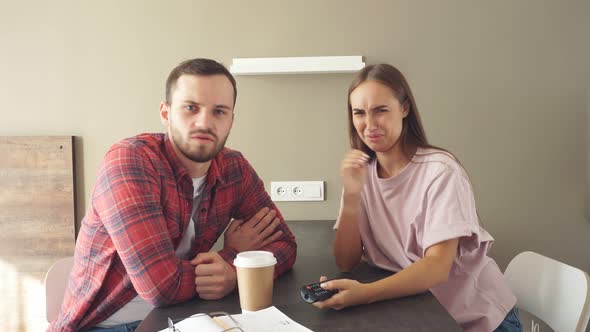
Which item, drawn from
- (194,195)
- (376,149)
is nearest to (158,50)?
(194,195)

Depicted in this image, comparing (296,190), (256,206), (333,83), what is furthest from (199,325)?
(333,83)

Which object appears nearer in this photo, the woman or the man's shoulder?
the woman

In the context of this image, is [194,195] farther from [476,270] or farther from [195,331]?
[476,270]

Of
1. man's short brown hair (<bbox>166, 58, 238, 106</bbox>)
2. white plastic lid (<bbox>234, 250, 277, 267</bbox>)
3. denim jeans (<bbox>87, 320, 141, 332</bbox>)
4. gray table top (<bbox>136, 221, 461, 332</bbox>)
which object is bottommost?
denim jeans (<bbox>87, 320, 141, 332</bbox>)

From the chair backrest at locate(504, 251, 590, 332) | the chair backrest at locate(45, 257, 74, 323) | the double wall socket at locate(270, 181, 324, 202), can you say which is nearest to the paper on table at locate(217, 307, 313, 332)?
the chair backrest at locate(504, 251, 590, 332)

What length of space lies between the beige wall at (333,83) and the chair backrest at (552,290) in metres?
0.71

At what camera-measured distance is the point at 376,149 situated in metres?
1.31

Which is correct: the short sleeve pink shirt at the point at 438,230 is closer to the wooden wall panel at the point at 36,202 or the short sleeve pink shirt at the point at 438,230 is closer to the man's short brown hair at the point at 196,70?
the man's short brown hair at the point at 196,70

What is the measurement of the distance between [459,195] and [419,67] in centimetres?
113

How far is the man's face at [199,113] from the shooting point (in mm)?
1196

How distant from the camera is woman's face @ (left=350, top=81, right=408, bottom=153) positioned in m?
1.26

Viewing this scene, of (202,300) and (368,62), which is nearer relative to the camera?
(202,300)

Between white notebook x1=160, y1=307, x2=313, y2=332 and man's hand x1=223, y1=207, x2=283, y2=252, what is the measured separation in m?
0.37

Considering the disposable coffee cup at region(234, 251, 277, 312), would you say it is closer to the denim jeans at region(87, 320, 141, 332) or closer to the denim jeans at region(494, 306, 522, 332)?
the denim jeans at region(87, 320, 141, 332)
